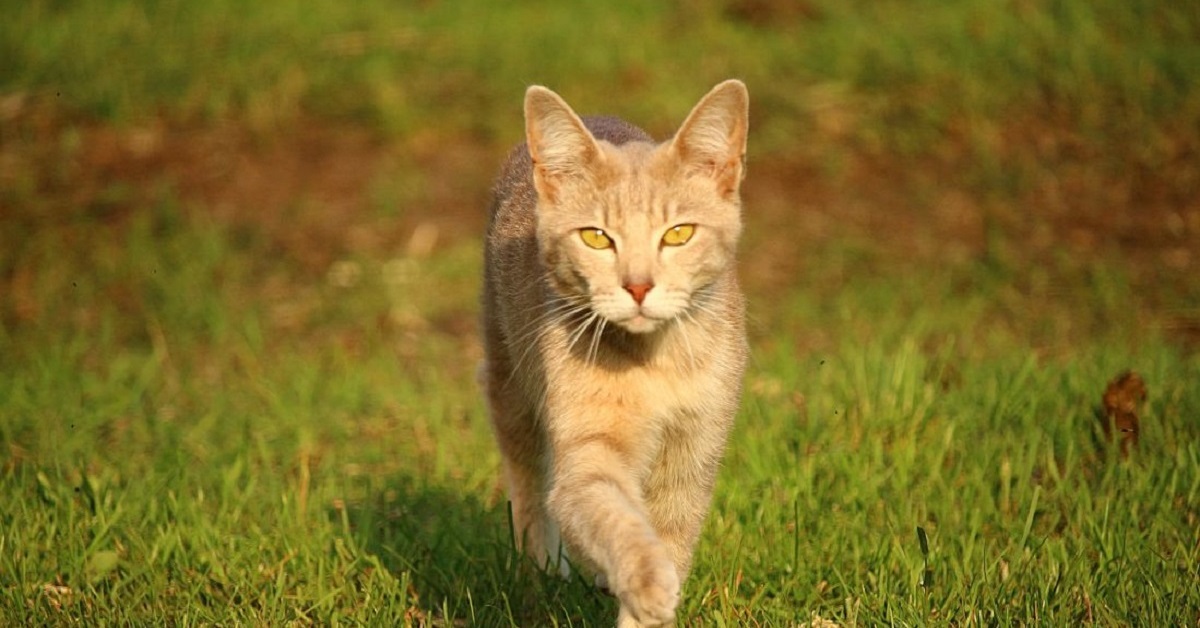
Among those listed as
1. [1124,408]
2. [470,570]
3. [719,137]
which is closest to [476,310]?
[470,570]

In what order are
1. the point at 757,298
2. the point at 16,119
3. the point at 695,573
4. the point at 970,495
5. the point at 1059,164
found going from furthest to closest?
the point at 16,119 < the point at 1059,164 < the point at 757,298 < the point at 970,495 < the point at 695,573

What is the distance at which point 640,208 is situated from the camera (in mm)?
3855

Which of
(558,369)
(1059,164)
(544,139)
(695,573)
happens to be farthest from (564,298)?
(1059,164)

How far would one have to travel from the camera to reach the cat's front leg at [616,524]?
323 cm

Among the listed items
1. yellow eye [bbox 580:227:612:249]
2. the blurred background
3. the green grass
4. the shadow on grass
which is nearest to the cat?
yellow eye [bbox 580:227:612:249]

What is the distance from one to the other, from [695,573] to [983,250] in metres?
4.39

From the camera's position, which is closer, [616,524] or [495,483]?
[616,524]

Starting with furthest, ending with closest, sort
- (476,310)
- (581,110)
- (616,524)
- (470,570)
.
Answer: (581,110), (476,310), (470,570), (616,524)

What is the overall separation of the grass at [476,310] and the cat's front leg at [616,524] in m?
0.57

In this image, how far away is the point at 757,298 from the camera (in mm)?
7887

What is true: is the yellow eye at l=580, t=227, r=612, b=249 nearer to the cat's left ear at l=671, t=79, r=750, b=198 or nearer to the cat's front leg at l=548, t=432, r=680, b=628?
the cat's left ear at l=671, t=79, r=750, b=198

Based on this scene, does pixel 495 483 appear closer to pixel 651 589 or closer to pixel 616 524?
pixel 616 524

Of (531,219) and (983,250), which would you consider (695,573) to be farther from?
(983,250)

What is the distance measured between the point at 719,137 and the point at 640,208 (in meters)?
0.32
